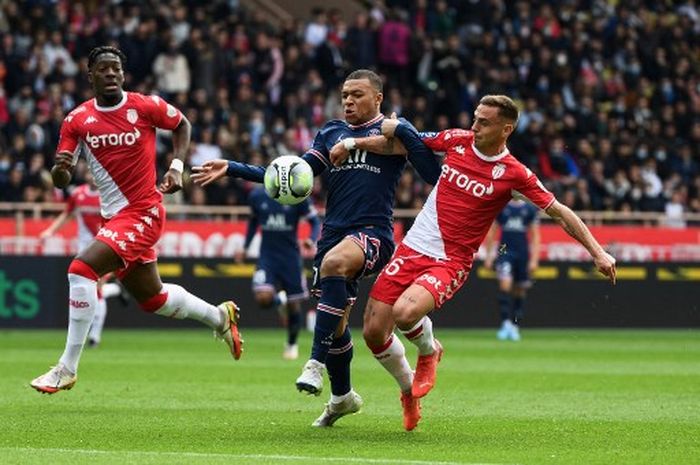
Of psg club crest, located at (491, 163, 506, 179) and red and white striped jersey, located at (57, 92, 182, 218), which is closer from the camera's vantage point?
psg club crest, located at (491, 163, 506, 179)

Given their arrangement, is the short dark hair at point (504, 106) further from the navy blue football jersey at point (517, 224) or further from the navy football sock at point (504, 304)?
the navy football sock at point (504, 304)

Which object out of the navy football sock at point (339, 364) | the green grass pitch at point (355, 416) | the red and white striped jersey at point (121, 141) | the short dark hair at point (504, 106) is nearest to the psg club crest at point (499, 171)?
the short dark hair at point (504, 106)

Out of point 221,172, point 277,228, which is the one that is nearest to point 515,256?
point 277,228

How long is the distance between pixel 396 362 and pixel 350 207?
1.13 m

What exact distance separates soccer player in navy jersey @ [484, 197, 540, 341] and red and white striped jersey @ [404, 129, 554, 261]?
44.3 ft

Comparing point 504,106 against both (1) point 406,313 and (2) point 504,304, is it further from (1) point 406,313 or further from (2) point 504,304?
(2) point 504,304

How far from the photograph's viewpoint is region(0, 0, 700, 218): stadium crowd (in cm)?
2761

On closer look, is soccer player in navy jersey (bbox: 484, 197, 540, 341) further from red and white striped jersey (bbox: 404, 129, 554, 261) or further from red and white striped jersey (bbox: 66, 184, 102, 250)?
red and white striped jersey (bbox: 404, 129, 554, 261)

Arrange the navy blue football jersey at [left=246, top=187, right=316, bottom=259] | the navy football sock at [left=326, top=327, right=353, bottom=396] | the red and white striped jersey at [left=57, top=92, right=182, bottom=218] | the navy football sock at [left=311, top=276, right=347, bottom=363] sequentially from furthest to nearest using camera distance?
the navy blue football jersey at [left=246, top=187, right=316, bottom=259] < the red and white striped jersey at [left=57, top=92, right=182, bottom=218] < the navy football sock at [left=326, top=327, right=353, bottom=396] < the navy football sock at [left=311, top=276, right=347, bottom=363]

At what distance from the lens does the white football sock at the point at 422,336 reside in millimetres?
10922

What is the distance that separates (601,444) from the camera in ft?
33.8

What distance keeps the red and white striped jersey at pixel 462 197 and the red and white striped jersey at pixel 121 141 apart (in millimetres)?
2528

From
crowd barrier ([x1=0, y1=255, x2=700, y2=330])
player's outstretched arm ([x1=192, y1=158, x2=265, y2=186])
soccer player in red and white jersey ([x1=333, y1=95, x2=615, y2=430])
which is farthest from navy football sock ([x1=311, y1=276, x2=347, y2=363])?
crowd barrier ([x1=0, y1=255, x2=700, y2=330])

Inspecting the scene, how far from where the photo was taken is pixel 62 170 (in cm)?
1178
